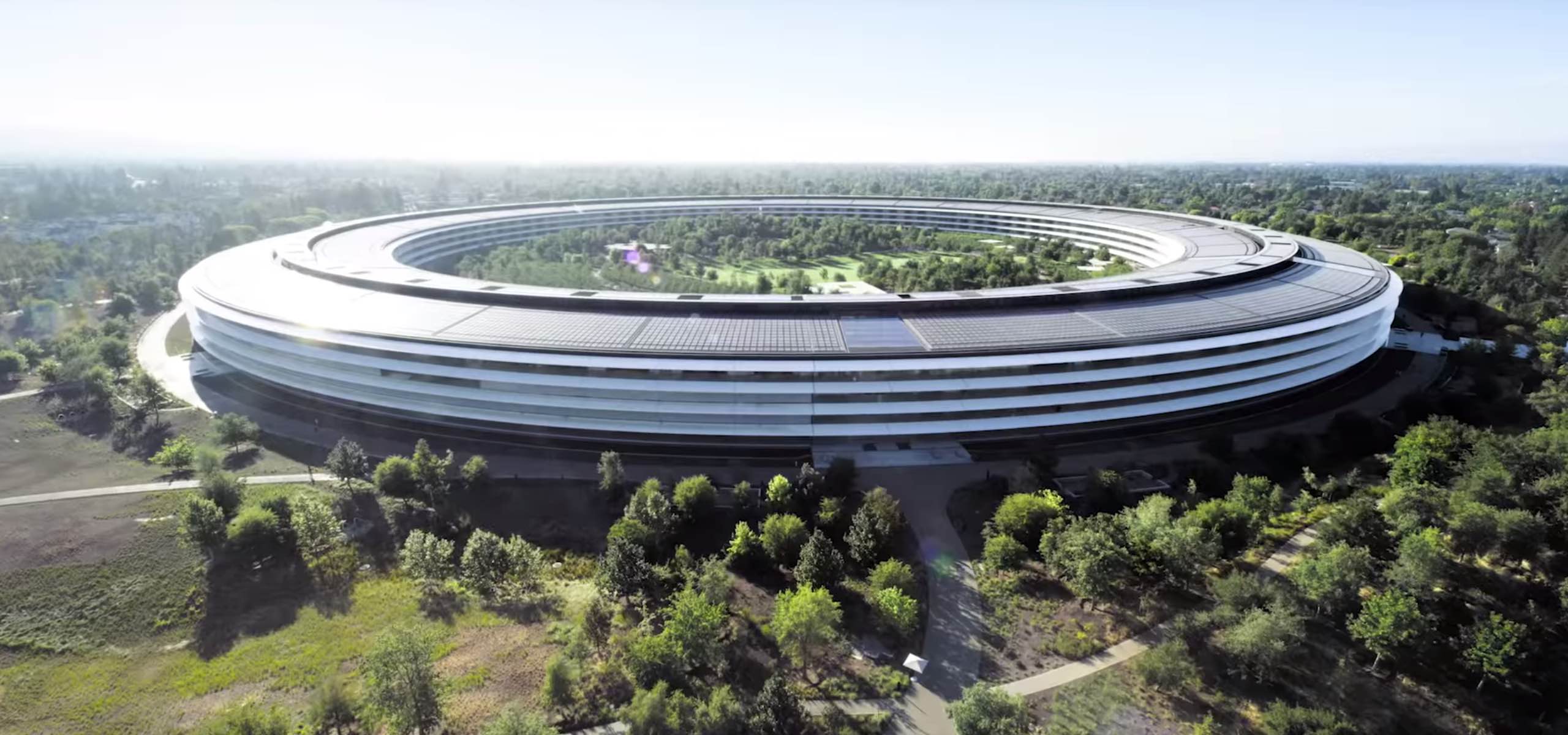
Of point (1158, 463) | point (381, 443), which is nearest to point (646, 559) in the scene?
point (381, 443)

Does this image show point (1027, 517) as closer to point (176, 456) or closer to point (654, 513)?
point (654, 513)

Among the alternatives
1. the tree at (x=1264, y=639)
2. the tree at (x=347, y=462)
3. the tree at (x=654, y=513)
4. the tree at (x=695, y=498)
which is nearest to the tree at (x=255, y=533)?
the tree at (x=347, y=462)

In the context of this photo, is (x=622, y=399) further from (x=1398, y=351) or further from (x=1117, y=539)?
(x=1398, y=351)

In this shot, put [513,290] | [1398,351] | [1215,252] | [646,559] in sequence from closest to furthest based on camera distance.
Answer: [646,559], [513,290], [1398,351], [1215,252]

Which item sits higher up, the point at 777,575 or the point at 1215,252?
the point at 1215,252

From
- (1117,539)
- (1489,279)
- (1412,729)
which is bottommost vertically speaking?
(1412,729)

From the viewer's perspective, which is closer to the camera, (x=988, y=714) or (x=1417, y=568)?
(x=988, y=714)

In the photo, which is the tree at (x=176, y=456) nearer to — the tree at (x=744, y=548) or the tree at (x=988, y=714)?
the tree at (x=744, y=548)

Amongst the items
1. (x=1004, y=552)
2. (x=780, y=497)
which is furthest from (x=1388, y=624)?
(x=780, y=497)
